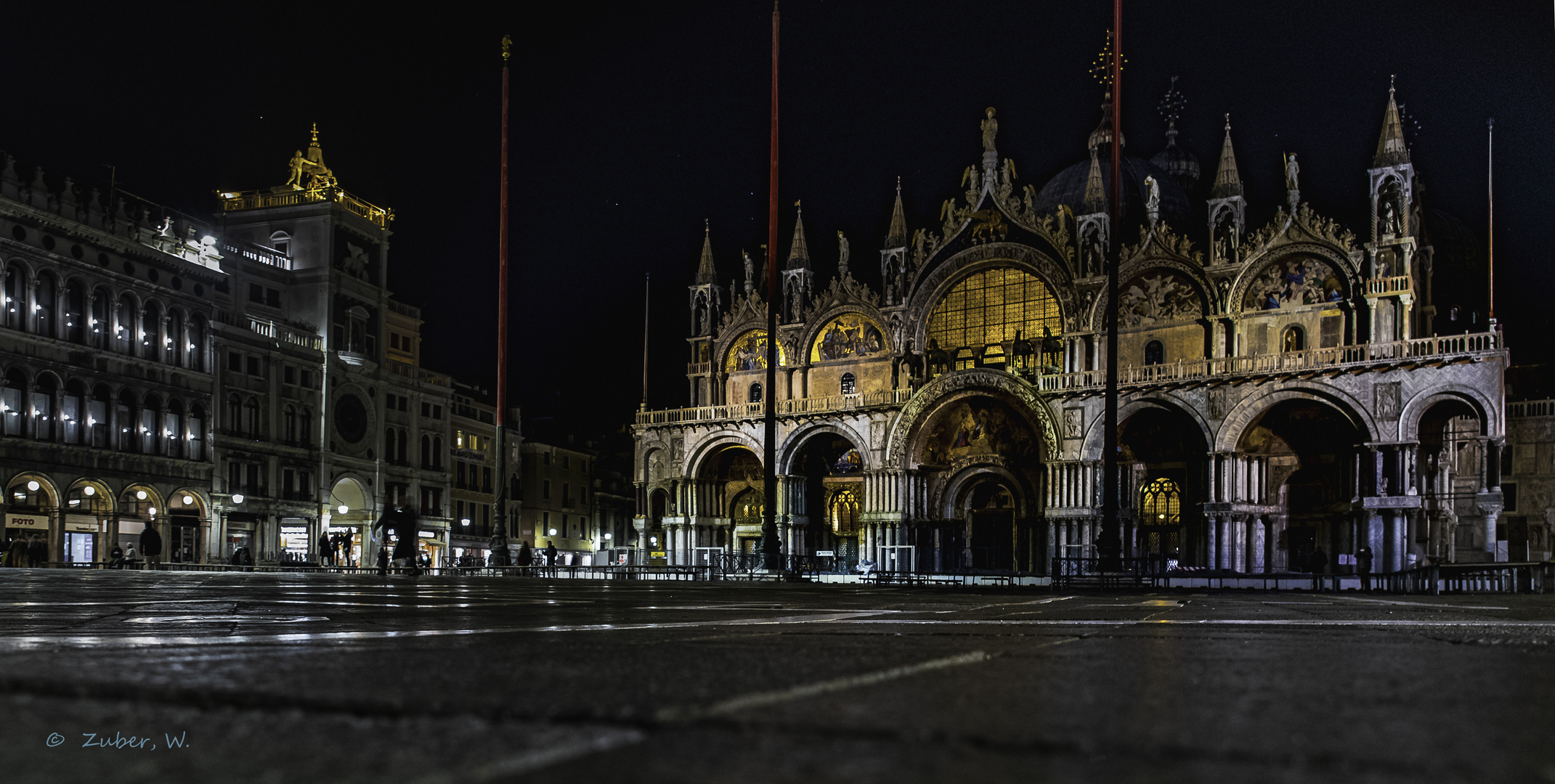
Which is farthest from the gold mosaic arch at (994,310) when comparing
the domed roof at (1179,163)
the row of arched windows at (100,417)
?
the row of arched windows at (100,417)

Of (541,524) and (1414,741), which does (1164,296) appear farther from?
(1414,741)

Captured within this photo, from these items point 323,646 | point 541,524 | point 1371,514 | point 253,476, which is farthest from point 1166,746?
point 541,524

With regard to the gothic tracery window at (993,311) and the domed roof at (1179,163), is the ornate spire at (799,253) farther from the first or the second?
the domed roof at (1179,163)

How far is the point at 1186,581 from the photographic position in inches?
1156

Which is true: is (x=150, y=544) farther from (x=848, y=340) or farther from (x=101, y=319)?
(x=848, y=340)

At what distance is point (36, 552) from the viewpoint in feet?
105

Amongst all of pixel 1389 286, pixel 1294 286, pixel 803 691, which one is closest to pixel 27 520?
pixel 1294 286

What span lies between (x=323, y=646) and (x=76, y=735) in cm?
130

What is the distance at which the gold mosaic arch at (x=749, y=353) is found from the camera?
4591 centimetres

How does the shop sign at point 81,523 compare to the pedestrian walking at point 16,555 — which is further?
the shop sign at point 81,523

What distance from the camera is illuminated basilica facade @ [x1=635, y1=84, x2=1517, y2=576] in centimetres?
3362

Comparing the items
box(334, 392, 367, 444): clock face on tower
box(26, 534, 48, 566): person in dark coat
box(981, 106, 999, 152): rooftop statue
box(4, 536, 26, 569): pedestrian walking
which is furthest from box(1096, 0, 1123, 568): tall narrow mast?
box(334, 392, 367, 444): clock face on tower

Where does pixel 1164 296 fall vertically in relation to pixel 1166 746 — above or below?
above

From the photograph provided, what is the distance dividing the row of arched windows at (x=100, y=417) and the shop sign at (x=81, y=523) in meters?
2.07
